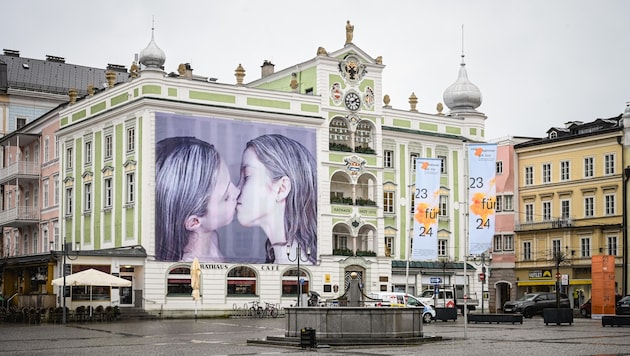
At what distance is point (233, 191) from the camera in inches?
2564

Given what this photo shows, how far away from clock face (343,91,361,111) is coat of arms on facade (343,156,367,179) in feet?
11.3

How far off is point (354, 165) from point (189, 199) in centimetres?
1321

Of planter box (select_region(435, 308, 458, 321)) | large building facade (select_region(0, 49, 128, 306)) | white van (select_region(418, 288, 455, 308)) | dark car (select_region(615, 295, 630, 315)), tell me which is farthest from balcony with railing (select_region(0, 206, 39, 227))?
dark car (select_region(615, 295, 630, 315))

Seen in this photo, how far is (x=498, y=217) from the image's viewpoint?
8294 centimetres

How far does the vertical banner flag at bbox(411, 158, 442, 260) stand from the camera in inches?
2074

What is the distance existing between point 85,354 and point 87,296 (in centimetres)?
2990

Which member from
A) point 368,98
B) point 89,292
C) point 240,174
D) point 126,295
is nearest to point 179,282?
point 126,295

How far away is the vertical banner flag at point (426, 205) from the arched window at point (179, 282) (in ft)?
48.7

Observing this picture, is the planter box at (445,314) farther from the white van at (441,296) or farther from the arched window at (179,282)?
the arched window at (179,282)

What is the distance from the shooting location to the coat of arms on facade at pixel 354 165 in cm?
7100

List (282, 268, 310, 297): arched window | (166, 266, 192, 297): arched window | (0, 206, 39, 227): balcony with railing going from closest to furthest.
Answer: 1. (166, 266, 192, 297): arched window
2. (282, 268, 310, 297): arched window
3. (0, 206, 39, 227): balcony with railing

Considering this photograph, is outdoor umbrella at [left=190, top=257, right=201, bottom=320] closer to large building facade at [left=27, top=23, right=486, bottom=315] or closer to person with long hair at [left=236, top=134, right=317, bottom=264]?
large building facade at [left=27, top=23, right=486, bottom=315]

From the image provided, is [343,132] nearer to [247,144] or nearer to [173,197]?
[247,144]

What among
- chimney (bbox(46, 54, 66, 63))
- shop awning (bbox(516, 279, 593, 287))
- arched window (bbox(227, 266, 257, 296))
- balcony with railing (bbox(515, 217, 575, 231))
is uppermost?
chimney (bbox(46, 54, 66, 63))
